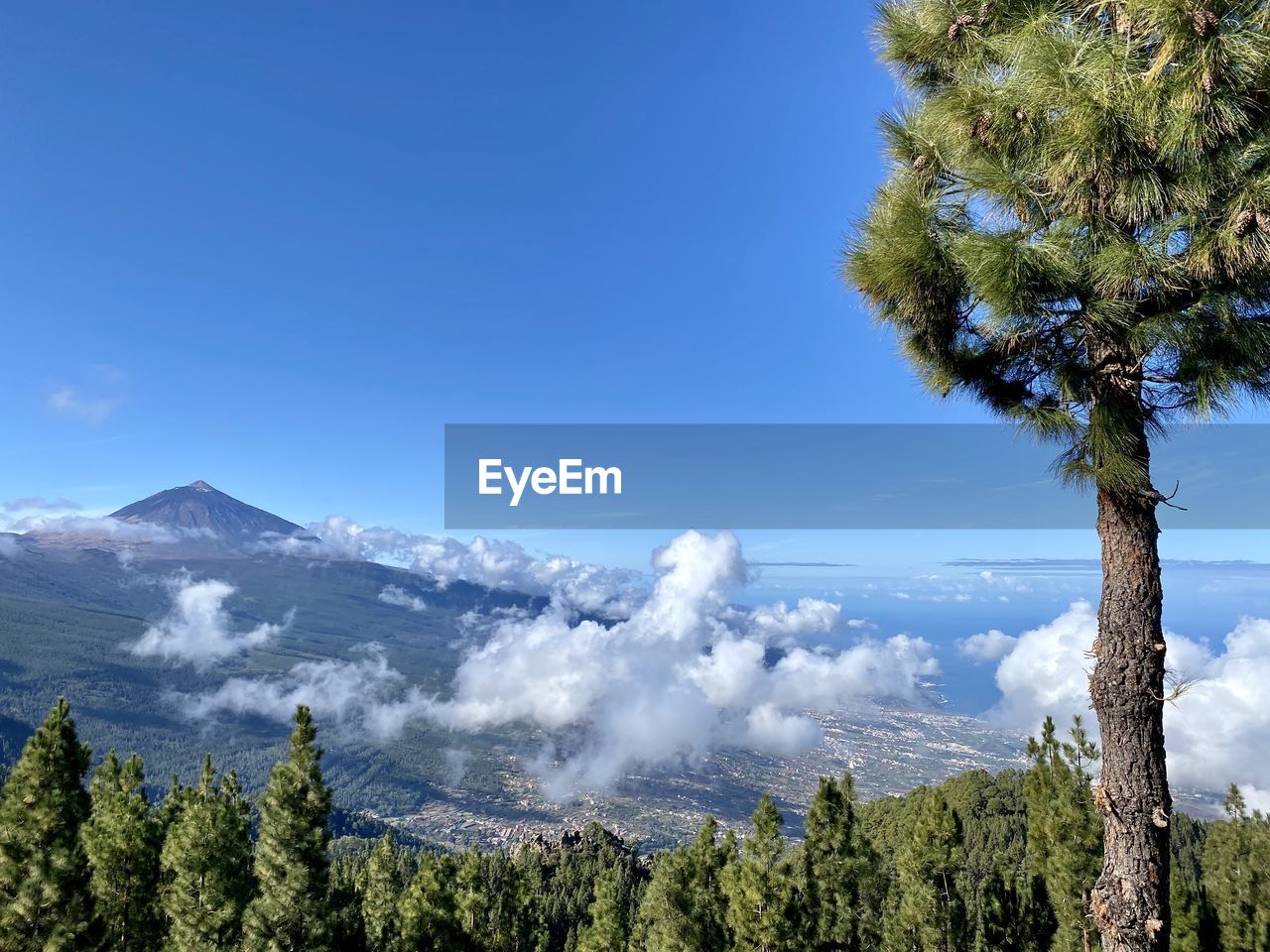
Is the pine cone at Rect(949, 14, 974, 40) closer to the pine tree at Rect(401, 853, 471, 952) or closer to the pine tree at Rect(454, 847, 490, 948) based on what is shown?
the pine tree at Rect(401, 853, 471, 952)

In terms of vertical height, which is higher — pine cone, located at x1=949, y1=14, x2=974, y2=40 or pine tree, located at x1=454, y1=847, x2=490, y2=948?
pine cone, located at x1=949, y1=14, x2=974, y2=40

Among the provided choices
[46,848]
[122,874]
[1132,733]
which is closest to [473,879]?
[122,874]

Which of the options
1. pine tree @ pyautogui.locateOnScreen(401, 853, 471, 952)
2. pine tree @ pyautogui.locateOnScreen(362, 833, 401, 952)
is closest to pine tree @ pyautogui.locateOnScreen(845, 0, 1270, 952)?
pine tree @ pyautogui.locateOnScreen(401, 853, 471, 952)

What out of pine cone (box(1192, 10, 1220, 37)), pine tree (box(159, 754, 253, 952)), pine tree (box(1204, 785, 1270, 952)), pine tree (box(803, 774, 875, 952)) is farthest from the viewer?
pine tree (box(1204, 785, 1270, 952))

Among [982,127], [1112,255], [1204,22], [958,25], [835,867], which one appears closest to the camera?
[1204,22]

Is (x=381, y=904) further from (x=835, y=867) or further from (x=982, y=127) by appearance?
(x=982, y=127)

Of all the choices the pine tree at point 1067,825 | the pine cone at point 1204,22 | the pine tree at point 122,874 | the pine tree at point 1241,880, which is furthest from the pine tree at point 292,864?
the pine tree at point 1241,880

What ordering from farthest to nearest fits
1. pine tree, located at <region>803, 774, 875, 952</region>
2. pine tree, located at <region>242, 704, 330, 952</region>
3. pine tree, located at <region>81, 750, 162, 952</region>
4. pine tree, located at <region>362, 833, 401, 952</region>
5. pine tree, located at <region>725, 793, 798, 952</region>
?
1. pine tree, located at <region>362, 833, 401, 952</region>
2. pine tree, located at <region>803, 774, 875, 952</region>
3. pine tree, located at <region>725, 793, 798, 952</region>
4. pine tree, located at <region>81, 750, 162, 952</region>
5. pine tree, located at <region>242, 704, 330, 952</region>

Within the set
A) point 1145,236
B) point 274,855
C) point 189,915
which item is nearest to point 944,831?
point 274,855

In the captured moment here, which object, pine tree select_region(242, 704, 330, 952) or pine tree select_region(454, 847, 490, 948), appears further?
pine tree select_region(454, 847, 490, 948)
